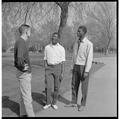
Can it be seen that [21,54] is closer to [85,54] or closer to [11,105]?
[85,54]

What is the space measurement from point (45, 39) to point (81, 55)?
3.20 ft

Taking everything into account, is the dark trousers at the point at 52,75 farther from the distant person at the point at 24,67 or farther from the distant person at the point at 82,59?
the distant person at the point at 24,67

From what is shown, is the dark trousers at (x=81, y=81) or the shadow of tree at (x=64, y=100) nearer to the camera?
the dark trousers at (x=81, y=81)

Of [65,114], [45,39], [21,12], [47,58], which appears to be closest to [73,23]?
[45,39]

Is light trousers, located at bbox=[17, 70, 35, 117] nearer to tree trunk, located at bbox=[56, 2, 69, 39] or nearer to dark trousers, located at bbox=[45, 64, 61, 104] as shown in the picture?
dark trousers, located at bbox=[45, 64, 61, 104]

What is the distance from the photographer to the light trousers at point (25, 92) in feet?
13.4

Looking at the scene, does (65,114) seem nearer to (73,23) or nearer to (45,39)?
(45,39)

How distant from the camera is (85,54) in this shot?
4.79 metres

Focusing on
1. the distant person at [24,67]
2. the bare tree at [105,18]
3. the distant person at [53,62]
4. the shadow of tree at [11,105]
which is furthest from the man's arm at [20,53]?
the bare tree at [105,18]

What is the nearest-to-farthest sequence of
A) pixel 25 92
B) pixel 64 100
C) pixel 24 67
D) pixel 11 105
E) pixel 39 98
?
pixel 24 67 → pixel 25 92 → pixel 11 105 → pixel 64 100 → pixel 39 98

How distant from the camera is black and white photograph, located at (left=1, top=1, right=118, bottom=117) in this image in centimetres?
423

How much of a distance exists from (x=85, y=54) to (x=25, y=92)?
5.05 feet

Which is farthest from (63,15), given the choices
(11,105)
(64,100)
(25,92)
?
(11,105)

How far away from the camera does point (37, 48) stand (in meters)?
5.26
